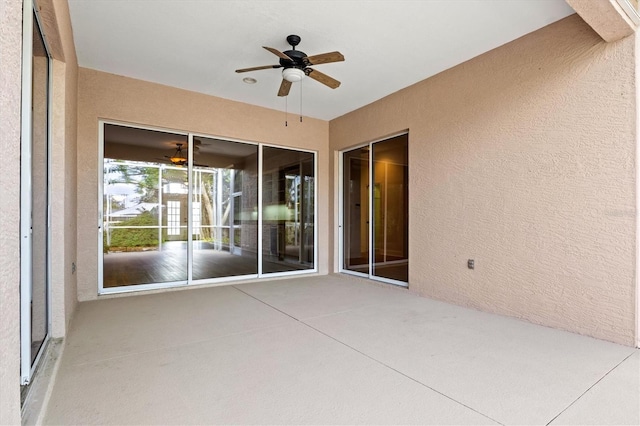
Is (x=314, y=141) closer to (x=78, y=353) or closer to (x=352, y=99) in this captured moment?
(x=352, y=99)

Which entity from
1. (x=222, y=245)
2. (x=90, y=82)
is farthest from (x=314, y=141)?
(x=90, y=82)

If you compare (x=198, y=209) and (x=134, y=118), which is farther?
(x=198, y=209)

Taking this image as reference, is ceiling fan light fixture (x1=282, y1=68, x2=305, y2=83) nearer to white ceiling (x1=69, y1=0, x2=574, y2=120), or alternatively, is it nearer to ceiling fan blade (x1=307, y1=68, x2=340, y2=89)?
ceiling fan blade (x1=307, y1=68, x2=340, y2=89)

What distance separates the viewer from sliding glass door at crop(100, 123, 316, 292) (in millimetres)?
4668

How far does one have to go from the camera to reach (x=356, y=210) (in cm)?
585

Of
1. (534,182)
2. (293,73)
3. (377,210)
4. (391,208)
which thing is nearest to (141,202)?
(293,73)

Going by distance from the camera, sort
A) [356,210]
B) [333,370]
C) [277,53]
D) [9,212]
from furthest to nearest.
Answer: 1. [356,210]
2. [277,53]
3. [333,370]
4. [9,212]

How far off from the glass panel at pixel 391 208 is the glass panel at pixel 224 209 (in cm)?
204

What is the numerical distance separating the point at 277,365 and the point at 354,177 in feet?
13.5

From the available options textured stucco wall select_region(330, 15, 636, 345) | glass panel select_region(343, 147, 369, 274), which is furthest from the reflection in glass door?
glass panel select_region(343, 147, 369, 274)

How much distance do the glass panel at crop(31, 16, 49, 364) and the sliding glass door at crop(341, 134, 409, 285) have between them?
4032mm

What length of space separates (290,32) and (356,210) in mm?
3279

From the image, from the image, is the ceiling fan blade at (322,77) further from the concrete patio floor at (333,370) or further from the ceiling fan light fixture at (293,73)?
the concrete patio floor at (333,370)

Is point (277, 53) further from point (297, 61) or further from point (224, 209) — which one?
point (224, 209)
